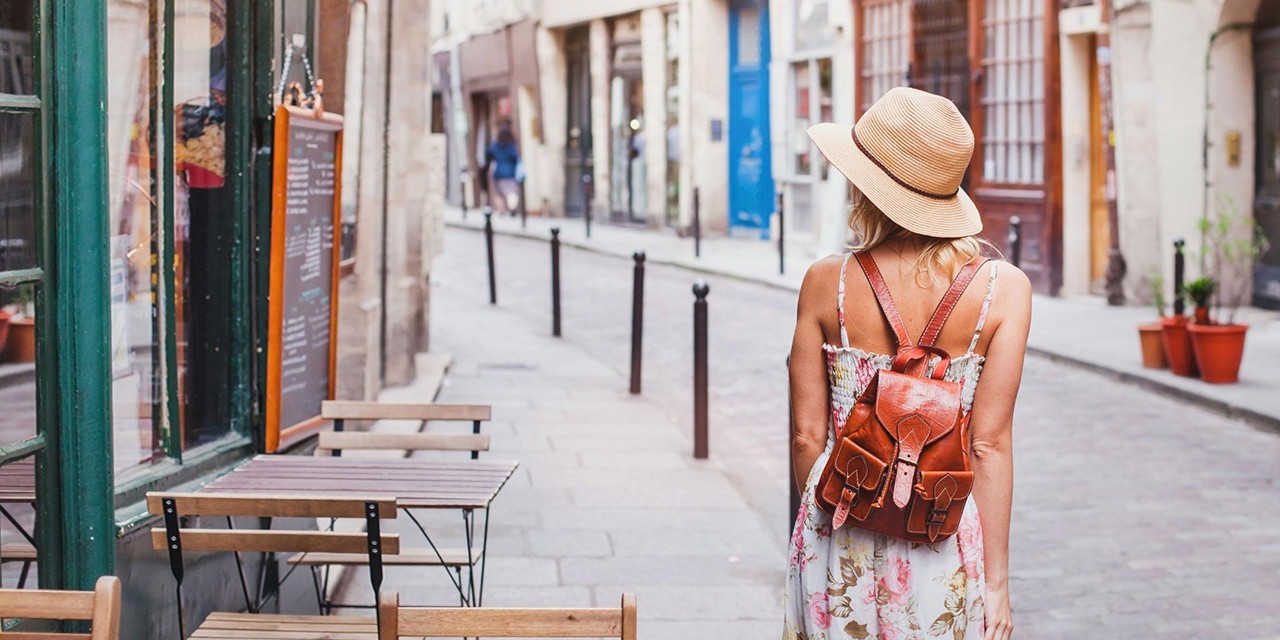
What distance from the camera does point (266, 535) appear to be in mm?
4039

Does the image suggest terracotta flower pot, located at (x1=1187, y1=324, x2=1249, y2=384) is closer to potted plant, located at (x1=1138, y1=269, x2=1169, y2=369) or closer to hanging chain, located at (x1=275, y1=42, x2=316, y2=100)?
potted plant, located at (x1=1138, y1=269, x2=1169, y2=369)

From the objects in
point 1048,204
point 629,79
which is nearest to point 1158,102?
point 1048,204

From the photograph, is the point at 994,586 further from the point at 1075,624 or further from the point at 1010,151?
the point at 1010,151

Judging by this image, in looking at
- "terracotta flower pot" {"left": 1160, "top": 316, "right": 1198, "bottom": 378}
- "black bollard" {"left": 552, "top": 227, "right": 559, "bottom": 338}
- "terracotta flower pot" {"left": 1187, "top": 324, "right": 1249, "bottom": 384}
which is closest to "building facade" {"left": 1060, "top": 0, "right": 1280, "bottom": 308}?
"terracotta flower pot" {"left": 1160, "top": 316, "right": 1198, "bottom": 378}

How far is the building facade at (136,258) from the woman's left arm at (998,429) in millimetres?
2078

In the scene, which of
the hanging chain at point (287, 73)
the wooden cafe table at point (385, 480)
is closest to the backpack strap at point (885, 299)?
the wooden cafe table at point (385, 480)

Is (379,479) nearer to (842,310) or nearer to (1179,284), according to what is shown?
(842,310)

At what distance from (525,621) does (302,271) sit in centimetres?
330

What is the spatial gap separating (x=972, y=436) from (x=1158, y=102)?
41.7ft

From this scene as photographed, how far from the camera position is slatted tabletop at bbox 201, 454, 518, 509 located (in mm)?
4465

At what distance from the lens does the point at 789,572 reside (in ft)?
10.9

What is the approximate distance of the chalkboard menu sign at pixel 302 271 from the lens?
5617 mm

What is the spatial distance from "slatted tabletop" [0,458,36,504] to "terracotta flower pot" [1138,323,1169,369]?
893 centimetres

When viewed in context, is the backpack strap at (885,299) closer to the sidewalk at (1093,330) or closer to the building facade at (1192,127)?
the sidewalk at (1093,330)
